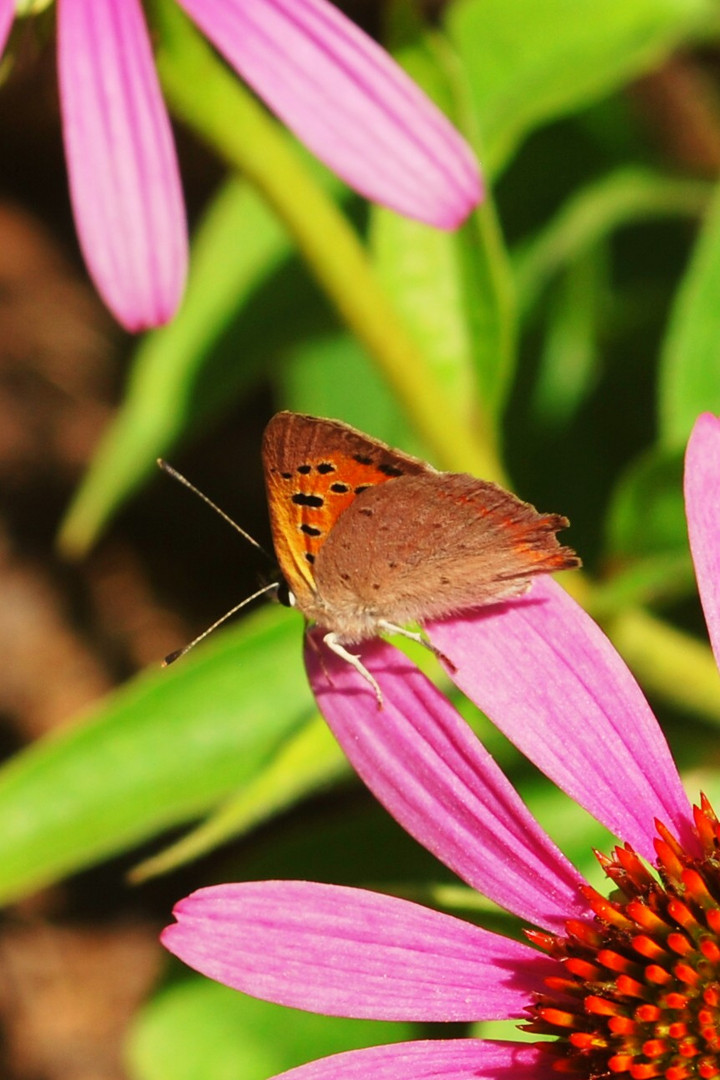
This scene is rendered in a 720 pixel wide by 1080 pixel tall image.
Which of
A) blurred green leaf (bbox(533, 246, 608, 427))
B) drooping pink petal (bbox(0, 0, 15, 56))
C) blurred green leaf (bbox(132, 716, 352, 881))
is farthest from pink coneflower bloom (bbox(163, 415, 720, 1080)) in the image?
blurred green leaf (bbox(533, 246, 608, 427))

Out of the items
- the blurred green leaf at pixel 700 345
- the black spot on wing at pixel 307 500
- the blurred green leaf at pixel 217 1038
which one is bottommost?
the blurred green leaf at pixel 217 1038

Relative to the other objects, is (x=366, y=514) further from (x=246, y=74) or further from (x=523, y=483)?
(x=523, y=483)

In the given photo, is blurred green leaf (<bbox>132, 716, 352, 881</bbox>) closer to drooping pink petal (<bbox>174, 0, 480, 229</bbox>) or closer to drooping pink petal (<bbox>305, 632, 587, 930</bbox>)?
drooping pink petal (<bbox>305, 632, 587, 930</bbox>)

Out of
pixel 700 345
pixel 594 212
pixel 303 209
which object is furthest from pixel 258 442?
pixel 303 209

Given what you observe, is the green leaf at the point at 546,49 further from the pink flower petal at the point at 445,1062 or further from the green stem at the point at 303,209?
Answer: the pink flower petal at the point at 445,1062

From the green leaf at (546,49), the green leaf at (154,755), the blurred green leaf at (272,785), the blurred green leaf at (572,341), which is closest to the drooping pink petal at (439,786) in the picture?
the blurred green leaf at (272,785)

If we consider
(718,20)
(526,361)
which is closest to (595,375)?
(526,361)
